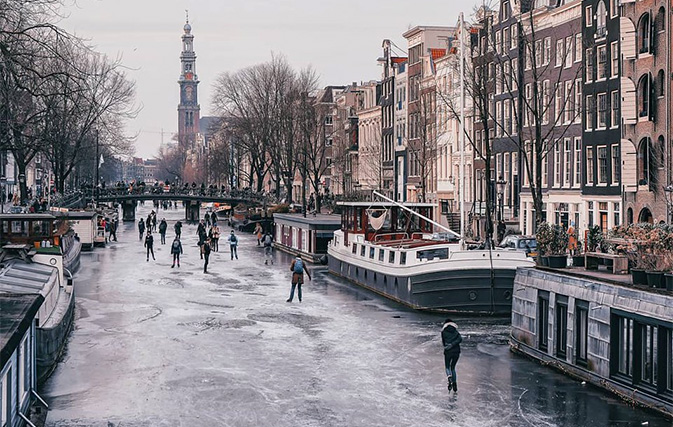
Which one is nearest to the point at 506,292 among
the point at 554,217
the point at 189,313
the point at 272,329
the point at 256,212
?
the point at 272,329

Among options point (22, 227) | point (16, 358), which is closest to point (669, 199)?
point (22, 227)

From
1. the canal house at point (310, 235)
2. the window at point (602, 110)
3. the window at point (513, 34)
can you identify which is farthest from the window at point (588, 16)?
the canal house at point (310, 235)

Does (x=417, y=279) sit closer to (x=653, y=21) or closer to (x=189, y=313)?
(x=189, y=313)

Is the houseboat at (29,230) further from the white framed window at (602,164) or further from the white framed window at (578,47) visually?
the white framed window at (578,47)

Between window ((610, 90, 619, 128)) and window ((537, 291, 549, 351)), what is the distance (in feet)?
87.8

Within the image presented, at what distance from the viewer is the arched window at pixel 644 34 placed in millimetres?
46906

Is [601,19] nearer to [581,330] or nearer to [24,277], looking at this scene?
[581,330]

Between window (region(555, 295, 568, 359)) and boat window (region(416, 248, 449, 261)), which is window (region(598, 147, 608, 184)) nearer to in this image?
boat window (region(416, 248, 449, 261))

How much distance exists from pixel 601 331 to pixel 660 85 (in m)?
26.4

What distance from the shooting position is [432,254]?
3791 cm

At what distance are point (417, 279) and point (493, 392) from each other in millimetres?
14013

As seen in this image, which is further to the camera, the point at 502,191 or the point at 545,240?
the point at 502,191

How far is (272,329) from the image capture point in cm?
3297

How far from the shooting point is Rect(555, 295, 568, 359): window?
25.1 metres
